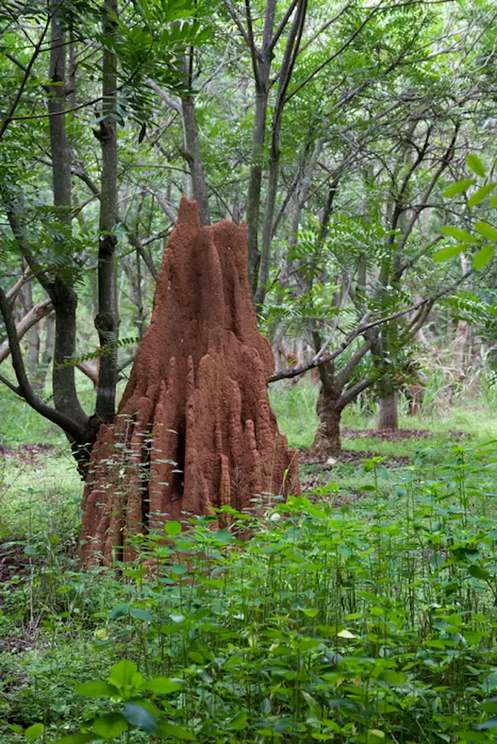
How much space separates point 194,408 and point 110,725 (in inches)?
150

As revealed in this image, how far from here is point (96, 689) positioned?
154 centimetres

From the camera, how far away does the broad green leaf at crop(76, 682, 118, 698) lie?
1.51 meters

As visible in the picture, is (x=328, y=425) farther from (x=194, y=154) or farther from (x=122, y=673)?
(x=122, y=673)

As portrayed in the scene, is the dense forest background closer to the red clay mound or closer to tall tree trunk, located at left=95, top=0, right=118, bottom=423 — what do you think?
tall tree trunk, located at left=95, top=0, right=118, bottom=423

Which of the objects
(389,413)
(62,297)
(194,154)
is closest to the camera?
(62,297)

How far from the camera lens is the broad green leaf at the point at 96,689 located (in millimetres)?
1511

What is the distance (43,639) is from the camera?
3658mm

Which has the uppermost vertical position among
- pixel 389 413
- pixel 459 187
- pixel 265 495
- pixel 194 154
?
pixel 194 154

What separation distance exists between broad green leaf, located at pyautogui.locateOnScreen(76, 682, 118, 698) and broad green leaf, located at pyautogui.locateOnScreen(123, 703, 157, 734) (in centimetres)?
7

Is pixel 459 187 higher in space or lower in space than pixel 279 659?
higher

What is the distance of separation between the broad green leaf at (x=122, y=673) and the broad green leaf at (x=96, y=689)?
18 millimetres

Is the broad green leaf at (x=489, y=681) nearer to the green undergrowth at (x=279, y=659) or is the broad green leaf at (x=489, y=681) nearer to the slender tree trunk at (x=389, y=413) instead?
the green undergrowth at (x=279, y=659)

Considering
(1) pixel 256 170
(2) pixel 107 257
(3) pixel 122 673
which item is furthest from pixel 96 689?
(1) pixel 256 170

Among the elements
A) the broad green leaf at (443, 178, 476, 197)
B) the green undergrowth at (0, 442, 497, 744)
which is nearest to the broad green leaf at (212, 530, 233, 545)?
the green undergrowth at (0, 442, 497, 744)
